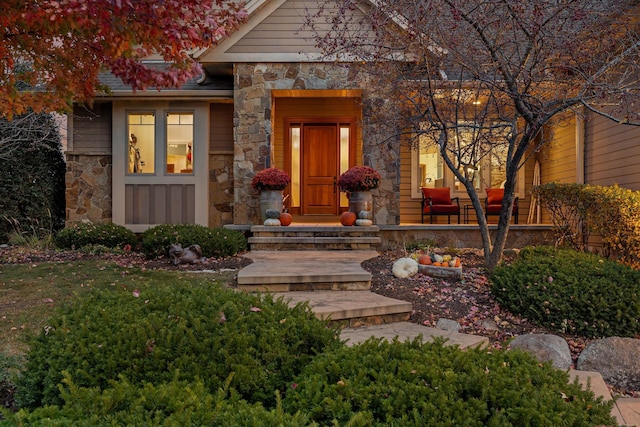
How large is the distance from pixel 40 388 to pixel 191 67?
3.28 metres

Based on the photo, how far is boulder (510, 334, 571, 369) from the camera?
3.45 meters

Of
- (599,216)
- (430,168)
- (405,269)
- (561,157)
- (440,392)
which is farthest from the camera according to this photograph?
(430,168)

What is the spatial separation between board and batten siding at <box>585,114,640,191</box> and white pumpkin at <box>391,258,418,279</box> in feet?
11.5

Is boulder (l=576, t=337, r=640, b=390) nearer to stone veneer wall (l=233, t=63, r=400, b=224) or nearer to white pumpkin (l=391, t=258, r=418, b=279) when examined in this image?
white pumpkin (l=391, t=258, r=418, b=279)

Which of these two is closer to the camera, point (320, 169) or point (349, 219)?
point (349, 219)

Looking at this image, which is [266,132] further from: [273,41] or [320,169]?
[320,169]

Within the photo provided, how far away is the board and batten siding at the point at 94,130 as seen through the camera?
8.70m

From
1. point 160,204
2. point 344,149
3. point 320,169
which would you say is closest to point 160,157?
point 160,204

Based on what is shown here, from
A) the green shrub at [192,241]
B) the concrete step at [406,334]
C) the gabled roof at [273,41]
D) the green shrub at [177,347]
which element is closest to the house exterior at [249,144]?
the gabled roof at [273,41]

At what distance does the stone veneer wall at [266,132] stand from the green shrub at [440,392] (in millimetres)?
6080

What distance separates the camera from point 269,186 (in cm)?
745

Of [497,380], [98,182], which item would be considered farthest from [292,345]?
[98,182]

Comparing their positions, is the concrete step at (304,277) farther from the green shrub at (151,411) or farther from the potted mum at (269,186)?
the green shrub at (151,411)

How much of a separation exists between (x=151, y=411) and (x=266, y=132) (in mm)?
6775
